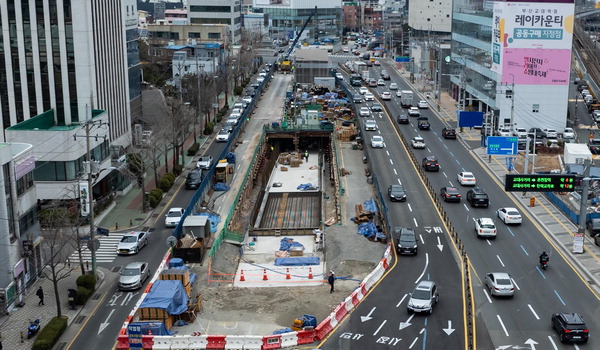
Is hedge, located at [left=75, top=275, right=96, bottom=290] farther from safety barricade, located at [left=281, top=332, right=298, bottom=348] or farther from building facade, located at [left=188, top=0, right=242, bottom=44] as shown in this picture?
building facade, located at [left=188, top=0, right=242, bottom=44]

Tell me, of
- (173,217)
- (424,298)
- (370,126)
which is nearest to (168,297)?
(424,298)

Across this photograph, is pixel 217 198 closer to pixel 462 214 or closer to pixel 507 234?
pixel 462 214

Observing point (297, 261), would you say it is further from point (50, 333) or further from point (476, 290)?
point (50, 333)

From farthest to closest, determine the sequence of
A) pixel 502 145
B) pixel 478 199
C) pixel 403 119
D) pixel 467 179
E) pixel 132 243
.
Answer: pixel 403 119 → pixel 502 145 → pixel 467 179 → pixel 478 199 → pixel 132 243

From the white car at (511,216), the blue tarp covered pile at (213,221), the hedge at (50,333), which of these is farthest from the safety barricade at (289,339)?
the white car at (511,216)

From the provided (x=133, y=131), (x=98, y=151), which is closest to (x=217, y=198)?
(x=98, y=151)
